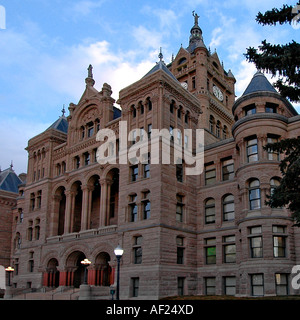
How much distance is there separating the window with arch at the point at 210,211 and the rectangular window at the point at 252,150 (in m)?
6.51

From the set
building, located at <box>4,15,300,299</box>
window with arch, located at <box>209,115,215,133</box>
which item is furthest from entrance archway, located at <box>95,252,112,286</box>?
window with arch, located at <box>209,115,215,133</box>

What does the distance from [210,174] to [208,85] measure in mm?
23184

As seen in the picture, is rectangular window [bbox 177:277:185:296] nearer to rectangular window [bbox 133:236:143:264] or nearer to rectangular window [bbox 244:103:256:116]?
rectangular window [bbox 133:236:143:264]

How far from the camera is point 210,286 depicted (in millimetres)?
35625

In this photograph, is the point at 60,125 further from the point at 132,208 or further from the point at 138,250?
the point at 138,250

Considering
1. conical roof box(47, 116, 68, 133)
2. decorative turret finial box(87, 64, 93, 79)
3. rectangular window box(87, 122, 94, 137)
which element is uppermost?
decorative turret finial box(87, 64, 93, 79)

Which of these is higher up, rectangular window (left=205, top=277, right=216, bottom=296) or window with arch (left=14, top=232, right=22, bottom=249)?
window with arch (left=14, top=232, right=22, bottom=249)

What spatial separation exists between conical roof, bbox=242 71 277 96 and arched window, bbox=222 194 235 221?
9587 mm

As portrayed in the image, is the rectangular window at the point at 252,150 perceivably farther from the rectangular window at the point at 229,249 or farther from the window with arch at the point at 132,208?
the window with arch at the point at 132,208

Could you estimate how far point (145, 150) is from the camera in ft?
121

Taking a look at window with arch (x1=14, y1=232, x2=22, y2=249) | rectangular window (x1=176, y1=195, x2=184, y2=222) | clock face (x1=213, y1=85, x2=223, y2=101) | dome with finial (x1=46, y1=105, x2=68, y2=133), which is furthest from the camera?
clock face (x1=213, y1=85, x2=223, y2=101)

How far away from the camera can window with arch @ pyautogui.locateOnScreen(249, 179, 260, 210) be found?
32.2 meters

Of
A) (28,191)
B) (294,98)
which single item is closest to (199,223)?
(294,98)

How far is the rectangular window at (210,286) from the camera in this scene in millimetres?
35312
